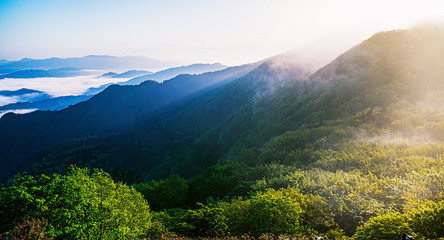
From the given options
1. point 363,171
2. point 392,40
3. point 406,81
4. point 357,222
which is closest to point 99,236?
point 357,222

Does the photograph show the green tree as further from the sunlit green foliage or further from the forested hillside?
the sunlit green foliage

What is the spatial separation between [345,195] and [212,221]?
21.5 m

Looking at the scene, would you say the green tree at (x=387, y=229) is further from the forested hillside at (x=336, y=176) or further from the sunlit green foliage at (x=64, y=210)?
the sunlit green foliage at (x=64, y=210)

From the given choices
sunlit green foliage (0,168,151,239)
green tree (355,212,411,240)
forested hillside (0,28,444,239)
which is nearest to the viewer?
green tree (355,212,411,240)

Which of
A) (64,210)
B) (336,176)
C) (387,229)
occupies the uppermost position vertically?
(64,210)

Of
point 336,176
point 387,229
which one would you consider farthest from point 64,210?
point 336,176

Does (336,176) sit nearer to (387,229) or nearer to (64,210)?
(387,229)

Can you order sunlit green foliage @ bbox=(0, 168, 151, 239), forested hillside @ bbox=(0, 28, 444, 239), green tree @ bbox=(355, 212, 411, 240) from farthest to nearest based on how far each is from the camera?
forested hillside @ bbox=(0, 28, 444, 239) → sunlit green foliage @ bbox=(0, 168, 151, 239) → green tree @ bbox=(355, 212, 411, 240)

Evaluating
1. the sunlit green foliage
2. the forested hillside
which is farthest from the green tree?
the sunlit green foliage

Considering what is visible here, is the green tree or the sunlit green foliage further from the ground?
the sunlit green foliage

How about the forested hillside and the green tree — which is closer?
the green tree

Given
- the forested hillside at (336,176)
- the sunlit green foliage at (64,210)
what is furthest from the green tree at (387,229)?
the sunlit green foliage at (64,210)

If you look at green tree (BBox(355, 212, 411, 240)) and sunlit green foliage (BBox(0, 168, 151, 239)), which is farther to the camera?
sunlit green foliage (BBox(0, 168, 151, 239))

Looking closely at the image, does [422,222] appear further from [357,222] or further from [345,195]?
[345,195]
